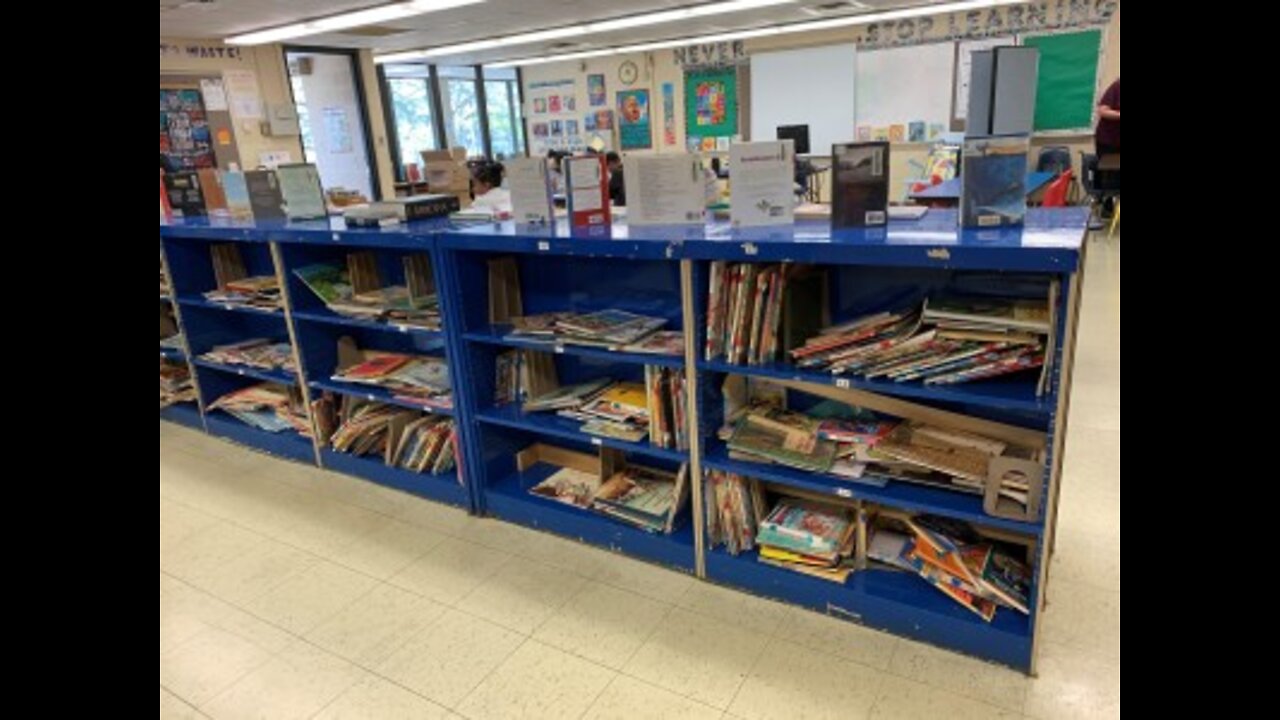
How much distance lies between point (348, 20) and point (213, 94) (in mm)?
1920

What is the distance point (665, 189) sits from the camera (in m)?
2.27

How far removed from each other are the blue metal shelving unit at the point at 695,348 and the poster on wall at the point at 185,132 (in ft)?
13.5

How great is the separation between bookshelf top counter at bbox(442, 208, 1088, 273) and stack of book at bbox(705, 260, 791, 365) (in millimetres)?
103

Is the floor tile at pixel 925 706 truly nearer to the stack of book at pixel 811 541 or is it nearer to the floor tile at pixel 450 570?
the stack of book at pixel 811 541

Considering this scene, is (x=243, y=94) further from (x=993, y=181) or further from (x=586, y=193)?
(x=993, y=181)

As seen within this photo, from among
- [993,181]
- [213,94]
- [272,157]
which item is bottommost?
[993,181]

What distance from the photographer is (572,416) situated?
260cm

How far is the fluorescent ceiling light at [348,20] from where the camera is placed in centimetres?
547

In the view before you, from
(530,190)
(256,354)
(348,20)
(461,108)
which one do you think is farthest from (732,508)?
(461,108)

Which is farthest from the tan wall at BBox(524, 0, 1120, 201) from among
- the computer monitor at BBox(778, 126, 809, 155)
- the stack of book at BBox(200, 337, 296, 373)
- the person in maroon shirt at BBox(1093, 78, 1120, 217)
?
the stack of book at BBox(200, 337, 296, 373)

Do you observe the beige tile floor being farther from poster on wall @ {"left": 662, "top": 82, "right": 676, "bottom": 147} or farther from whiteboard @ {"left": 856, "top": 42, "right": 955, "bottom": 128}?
poster on wall @ {"left": 662, "top": 82, "right": 676, "bottom": 147}

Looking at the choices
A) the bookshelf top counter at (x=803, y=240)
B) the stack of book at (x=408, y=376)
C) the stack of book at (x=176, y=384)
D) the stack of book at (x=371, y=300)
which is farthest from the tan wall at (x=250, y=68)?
the bookshelf top counter at (x=803, y=240)

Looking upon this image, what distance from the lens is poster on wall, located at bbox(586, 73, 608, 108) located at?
11.4m
